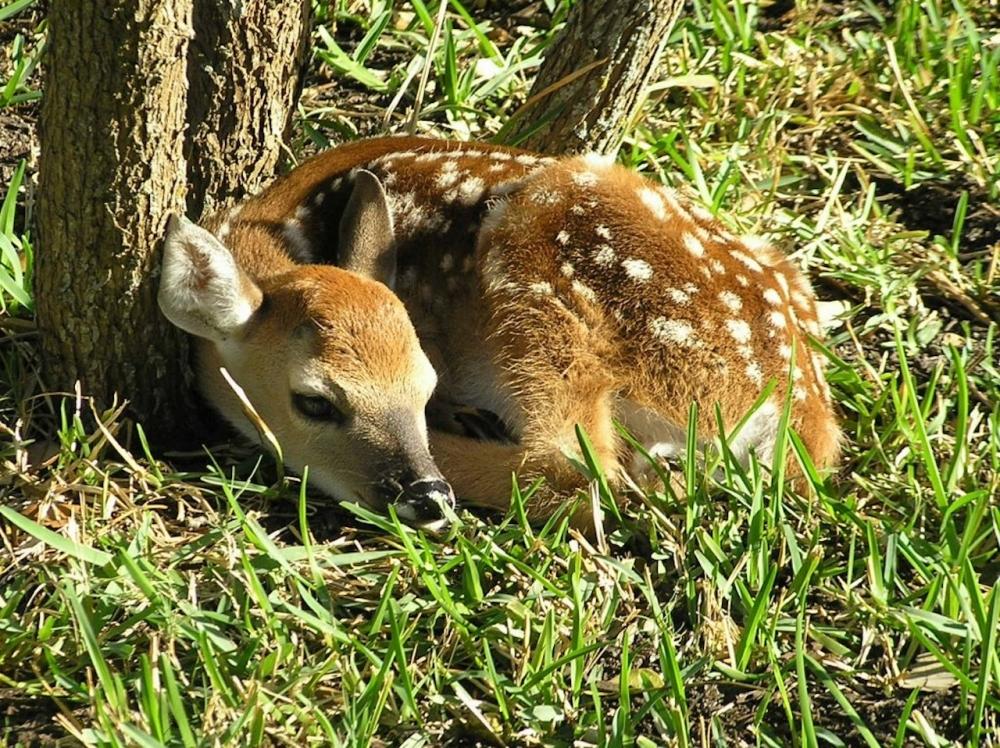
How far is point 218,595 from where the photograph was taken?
3.64 meters

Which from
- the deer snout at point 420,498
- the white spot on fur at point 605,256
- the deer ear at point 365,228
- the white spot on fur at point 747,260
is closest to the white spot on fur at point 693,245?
the white spot on fur at point 747,260

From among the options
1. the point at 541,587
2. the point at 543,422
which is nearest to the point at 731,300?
the point at 543,422

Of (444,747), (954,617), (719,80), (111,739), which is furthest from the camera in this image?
(719,80)

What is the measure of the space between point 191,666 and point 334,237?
5.40ft

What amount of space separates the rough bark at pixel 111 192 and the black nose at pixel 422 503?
2.85 ft

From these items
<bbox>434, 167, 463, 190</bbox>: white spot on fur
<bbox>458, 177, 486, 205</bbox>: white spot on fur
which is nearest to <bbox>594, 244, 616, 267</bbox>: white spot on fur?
<bbox>458, 177, 486, 205</bbox>: white spot on fur

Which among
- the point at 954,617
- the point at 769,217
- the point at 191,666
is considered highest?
the point at 769,217

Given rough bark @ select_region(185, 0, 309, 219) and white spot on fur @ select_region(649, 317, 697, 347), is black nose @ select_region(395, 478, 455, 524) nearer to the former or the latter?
white spot on fur @ select_region(649, 317, 697, 347)

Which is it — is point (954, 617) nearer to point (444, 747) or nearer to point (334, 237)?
point (444, 747)

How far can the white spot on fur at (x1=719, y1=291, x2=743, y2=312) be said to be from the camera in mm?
4250

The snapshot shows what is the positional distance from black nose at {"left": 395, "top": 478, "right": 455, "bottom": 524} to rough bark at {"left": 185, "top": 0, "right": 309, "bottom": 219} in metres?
1.24

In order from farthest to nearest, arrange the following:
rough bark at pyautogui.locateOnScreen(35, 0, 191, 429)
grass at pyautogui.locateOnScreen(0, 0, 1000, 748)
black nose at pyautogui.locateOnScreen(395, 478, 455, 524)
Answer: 1. black nose at pyautogui.locateOnScreen(395, 478, 455, 524)
2. rough bark at pyautogui.locateOnScreen(35, 0, 191, 429)
3. grass at pyautogui.locateOnScreen(0, 0, 1000, 748)

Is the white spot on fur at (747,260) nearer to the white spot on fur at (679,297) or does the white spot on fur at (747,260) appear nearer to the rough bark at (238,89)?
the white spot on fur at (679,297)

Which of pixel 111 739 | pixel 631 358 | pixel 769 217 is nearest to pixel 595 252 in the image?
pixel 631 358
